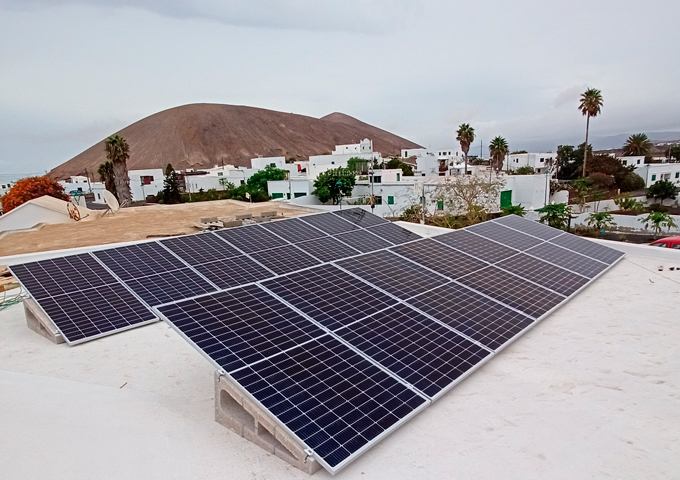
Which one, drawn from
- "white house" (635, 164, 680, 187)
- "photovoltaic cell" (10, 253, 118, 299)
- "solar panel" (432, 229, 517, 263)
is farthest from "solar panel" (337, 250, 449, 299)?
"white house" (635, 164, 680, 187)

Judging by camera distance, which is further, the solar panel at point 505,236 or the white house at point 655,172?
the white house at point 655,172

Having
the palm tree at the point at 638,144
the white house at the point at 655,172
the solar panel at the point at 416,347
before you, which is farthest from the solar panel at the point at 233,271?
the palm tree at the point at 638,144

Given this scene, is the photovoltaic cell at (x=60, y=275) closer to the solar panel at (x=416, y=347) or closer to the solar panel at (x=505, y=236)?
the solar panel at (x=416, y=347)

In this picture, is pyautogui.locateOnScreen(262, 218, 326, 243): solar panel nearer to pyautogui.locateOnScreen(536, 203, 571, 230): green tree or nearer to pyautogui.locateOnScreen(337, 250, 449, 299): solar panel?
pyautogui.locateOnScreen(337, 250, 449, 299): solar panel

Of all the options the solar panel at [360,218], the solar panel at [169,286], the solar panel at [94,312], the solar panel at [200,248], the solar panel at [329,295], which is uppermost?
the solar panel at [360,218]

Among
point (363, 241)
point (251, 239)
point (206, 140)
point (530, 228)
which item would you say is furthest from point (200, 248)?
point (206, 140)

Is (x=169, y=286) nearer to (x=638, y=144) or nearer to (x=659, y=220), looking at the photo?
(x=659, y=220)
